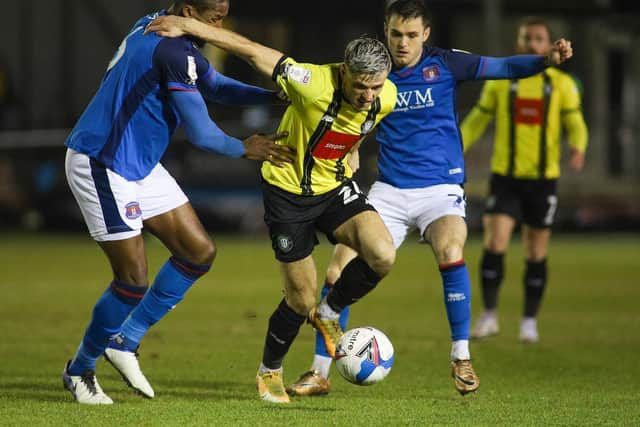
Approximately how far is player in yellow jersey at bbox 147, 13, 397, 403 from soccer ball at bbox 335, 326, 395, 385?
0.39 meters

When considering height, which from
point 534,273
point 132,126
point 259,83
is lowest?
point 259,83

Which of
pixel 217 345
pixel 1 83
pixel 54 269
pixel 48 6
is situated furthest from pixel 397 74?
pixel 48 6

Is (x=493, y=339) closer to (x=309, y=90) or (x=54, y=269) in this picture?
(x=309, y=90)

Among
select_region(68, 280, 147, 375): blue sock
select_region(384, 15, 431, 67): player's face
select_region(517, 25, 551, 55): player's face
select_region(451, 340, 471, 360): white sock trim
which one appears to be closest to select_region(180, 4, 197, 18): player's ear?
select_region(384, 15, 431, 67): player's face

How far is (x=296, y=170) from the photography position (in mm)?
7098

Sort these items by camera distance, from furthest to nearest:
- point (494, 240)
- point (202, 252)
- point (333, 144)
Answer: point (494, 240)
point (202, 252)
point (333, 144)

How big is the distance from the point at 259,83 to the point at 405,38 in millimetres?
18067

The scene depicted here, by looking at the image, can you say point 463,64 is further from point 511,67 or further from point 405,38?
point 405,38

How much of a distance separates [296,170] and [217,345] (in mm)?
2910

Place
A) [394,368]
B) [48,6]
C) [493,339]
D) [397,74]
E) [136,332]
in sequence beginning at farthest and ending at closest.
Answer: [48,6]
[493,339]
[394,368]
[397,74]
[136,332]

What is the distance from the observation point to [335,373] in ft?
27.7

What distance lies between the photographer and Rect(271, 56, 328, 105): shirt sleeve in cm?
673

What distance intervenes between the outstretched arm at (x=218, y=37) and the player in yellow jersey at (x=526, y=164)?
4.03m

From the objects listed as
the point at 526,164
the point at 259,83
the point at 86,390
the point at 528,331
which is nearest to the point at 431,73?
the point at 86,390
